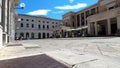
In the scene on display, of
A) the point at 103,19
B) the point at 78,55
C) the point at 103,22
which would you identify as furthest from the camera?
the point at 103,22

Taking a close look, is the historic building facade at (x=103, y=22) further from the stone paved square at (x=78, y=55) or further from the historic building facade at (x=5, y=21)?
the historic building facade at (x=5, y=21)

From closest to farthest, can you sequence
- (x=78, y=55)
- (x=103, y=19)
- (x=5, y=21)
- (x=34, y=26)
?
(x=78, y=55) → (x=5, y=21) → (x=103, y=19) → (x=34, y=26)

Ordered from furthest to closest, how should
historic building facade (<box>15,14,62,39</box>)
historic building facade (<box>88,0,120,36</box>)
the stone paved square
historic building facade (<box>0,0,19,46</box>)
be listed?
historic building facade (<box>15,14,62,39</box>) < historic building facade (<box>88,0,120,36</box>) < historic building facade (<box>0,0,19,46</box>) < the stone paved square

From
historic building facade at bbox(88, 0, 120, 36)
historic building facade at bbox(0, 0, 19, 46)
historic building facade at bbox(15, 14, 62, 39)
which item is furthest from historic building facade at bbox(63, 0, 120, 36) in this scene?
historic building facade at bbox(15, 14, 62, 39)

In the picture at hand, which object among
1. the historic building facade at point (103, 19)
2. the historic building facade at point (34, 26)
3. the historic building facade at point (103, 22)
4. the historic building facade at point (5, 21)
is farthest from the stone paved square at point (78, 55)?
the historic building facade at point (34, 26)

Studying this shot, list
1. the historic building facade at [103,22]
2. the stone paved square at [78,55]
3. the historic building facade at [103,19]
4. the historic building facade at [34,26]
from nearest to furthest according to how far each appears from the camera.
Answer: the stone paved square at [78,55], the historic building facade at [103,19], the historic building facade at [103,22], the historic building facade at [34,26]

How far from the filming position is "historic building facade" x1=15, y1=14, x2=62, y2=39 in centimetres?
5612

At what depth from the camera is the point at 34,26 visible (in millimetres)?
60250

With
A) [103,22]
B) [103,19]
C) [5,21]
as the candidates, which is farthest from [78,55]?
[103,22]

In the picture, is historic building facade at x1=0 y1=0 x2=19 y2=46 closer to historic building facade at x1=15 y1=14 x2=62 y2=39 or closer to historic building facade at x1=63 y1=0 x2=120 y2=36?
historic building facade at x1=63 y1=0 x2=120 y2=36

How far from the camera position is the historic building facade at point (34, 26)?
184ft

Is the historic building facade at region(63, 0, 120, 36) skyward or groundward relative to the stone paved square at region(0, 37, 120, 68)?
skyward

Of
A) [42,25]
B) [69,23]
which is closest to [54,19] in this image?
[42,25]

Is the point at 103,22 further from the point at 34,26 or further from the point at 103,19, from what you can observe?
the point at 34,26
